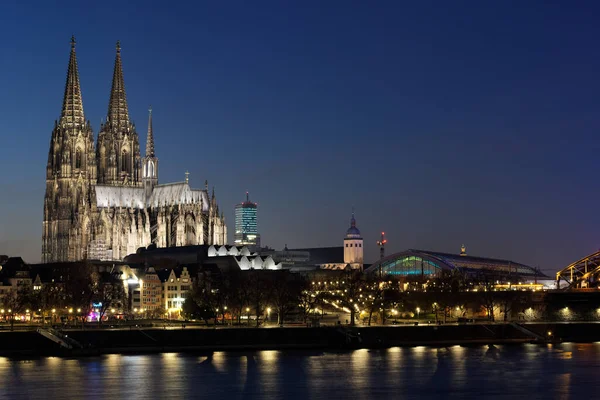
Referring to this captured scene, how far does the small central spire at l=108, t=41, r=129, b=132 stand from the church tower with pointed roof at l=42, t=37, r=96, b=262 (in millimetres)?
6976

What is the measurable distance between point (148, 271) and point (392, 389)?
7796 cm

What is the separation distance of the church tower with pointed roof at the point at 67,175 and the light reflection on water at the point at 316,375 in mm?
→ 97785

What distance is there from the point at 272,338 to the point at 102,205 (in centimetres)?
9142

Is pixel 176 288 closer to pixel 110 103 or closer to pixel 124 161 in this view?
pixel 124 161

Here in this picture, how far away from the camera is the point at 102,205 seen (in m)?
183

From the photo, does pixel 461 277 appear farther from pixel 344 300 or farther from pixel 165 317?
pixel 165 317

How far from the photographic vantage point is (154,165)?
196750 millimetres

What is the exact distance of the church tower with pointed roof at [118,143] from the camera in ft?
627

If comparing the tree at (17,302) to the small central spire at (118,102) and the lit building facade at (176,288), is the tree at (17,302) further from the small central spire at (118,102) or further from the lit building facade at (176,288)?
the small central spire at (118,102)

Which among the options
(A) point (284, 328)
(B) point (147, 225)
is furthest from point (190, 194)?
(A) point (284, 328)

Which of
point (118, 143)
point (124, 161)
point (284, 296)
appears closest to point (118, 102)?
point (118, 143)

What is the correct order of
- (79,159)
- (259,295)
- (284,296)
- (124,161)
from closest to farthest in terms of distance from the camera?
(284,296)
(259,295)
(79,159)
(124,161)

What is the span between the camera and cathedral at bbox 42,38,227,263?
18050 cm

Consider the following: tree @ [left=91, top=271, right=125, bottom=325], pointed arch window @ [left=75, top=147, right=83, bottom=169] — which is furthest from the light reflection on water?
pointed arch window @ [left=75, top=147, right=83, bottom=169]
